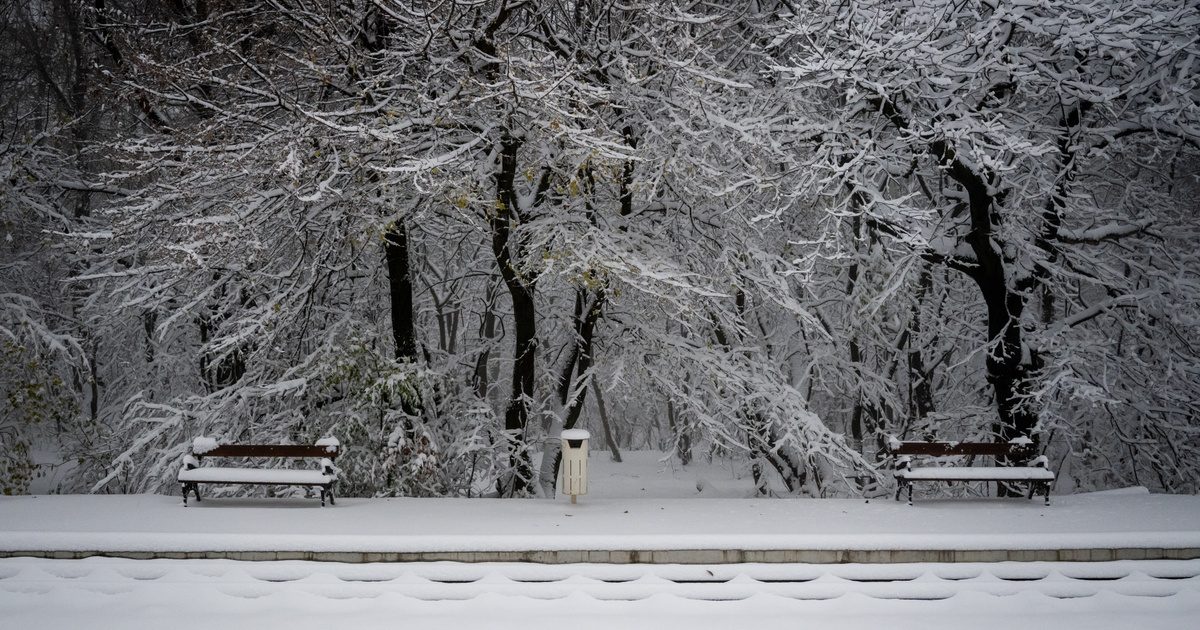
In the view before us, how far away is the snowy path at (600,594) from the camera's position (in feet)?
22.0

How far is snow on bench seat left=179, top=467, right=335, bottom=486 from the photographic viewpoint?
8.82 metres

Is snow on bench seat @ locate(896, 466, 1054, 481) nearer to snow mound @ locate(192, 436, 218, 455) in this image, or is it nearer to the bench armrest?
the bench armrest

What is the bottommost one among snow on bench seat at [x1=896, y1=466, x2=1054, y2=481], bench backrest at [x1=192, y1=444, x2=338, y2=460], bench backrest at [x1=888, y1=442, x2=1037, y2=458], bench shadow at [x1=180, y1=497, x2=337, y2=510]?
bench shadow at [x1=180, y1=497, x2=337, y2=510]

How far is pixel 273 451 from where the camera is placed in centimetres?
936

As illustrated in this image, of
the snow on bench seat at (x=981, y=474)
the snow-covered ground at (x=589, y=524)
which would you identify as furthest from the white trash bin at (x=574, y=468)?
the snow on bench seat at (x=981, y=474)

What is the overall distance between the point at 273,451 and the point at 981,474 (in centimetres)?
749

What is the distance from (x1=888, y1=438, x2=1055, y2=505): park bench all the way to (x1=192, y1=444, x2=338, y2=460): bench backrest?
237 inches

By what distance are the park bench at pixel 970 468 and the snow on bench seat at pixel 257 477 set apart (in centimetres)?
607

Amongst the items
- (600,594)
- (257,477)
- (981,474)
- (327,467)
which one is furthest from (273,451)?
(981,474)

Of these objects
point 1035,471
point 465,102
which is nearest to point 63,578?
point 465,102

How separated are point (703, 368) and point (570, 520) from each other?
3542 millimetres

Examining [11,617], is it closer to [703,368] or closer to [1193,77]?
[703,368]

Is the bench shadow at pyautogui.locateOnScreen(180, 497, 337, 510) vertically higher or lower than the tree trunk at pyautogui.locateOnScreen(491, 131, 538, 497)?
lower

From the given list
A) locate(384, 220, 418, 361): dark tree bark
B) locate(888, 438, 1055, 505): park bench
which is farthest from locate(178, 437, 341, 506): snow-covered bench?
locate(888, 438, 1055, 505): park bench
